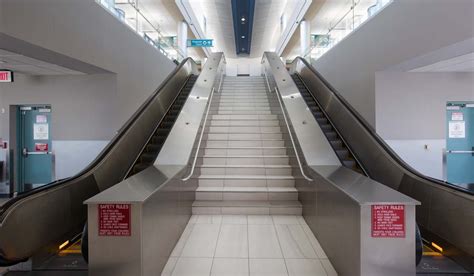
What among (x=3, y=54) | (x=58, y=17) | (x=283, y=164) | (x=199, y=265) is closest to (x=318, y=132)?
(x=283, y=164)

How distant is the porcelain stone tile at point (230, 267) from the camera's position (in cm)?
271

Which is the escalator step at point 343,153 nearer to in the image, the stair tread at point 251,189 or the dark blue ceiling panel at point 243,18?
the stair tread at point 251,189

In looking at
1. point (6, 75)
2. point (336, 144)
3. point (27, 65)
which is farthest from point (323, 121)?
point (6, 75)

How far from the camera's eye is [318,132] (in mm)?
4613

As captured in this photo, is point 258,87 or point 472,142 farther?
point 258,87

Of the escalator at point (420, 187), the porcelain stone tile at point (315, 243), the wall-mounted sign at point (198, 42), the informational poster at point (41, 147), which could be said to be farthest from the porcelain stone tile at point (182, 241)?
the wall-mounted sign at point (198, 42)

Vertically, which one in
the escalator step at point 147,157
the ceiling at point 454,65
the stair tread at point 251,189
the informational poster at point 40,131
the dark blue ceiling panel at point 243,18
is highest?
the dark blue ceiling panel at point 243,18

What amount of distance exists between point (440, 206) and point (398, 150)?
2.33 m

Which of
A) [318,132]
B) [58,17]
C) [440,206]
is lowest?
[440,206]

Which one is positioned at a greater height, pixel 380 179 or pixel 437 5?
pixel 437 5

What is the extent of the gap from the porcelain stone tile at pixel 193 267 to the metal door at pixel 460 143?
20.4 ft

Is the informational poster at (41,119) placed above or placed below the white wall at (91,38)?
below

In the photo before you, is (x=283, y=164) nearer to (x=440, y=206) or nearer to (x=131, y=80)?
(x=440, y=206)

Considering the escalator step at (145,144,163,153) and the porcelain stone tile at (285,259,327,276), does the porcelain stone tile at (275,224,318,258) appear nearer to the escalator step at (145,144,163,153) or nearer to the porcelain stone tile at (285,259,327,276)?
the porcelain stone tile at (285,259,327,276)
